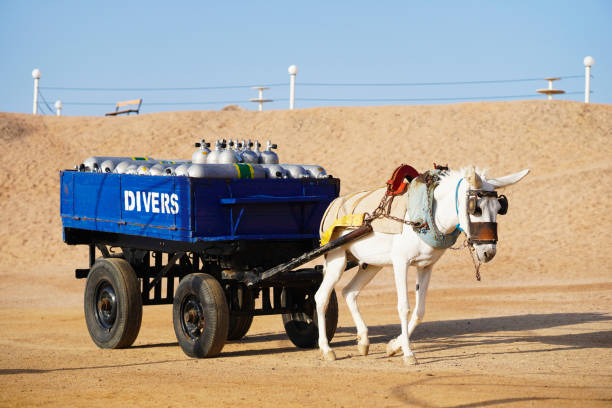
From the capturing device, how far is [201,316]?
11.5m

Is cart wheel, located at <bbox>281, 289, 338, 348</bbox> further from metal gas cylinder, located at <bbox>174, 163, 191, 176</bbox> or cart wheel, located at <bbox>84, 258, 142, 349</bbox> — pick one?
→ metal gas cylinder, located at <bbox>174, 163, 191, 176</bbox>

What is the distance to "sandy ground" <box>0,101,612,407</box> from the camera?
9484 millimetres

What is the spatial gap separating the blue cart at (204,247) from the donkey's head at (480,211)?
7.01 ft

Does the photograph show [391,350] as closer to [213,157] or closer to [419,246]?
[419,246]

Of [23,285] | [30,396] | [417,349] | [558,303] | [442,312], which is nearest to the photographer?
[30,396]

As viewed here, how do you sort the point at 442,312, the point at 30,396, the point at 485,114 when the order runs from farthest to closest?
1. the point at 485,114
2. the point at 442,312
3. the point at 30,396

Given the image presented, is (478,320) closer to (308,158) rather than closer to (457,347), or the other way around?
(457,347)

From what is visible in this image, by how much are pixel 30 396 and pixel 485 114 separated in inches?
1270

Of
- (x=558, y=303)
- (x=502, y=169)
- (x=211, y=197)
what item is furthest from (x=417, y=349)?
(x=502, y=169)

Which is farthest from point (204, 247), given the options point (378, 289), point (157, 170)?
point (378, 289)

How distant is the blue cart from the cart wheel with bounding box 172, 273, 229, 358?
0.01m

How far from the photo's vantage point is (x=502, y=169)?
34469 mm

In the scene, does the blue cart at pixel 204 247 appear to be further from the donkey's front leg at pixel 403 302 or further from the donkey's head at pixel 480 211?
the donkey's head at pixel 480 211

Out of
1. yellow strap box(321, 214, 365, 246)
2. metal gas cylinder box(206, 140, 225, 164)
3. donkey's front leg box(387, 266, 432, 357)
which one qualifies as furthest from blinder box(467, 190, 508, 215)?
metal gas cylinder box(206, 140, 225, 164)
